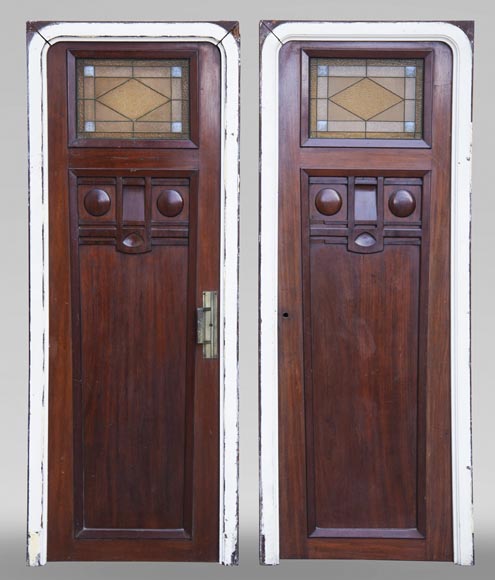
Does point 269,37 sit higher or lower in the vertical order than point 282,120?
higher

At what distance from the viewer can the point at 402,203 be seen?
4871mm

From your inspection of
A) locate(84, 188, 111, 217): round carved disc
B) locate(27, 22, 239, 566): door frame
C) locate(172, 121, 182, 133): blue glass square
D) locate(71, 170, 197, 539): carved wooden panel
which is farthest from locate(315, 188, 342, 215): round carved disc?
locate(84, 188, 111, 217): round carved disc

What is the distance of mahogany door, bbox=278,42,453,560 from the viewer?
16.0 ft

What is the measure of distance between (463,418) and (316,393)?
573 millimetres

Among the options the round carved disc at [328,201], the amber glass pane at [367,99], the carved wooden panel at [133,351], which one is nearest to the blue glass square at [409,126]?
the amber glass pane at [367,99]

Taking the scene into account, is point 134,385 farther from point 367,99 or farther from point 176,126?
point 367,99

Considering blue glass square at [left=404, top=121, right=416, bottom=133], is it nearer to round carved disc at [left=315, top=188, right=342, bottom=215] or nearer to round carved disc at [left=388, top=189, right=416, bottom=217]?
round carved disc at [left=388, top=189, right=416, bottom=217]

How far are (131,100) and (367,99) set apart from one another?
91 centimetres

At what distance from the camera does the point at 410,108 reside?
489cm

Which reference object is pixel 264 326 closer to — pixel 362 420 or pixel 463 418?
pixel 362 420

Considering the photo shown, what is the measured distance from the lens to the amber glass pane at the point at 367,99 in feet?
16.0

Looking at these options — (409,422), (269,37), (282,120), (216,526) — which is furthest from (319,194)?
(216,526)

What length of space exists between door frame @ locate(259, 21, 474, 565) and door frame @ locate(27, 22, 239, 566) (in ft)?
0.36

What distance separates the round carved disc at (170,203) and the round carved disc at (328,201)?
53 cm
